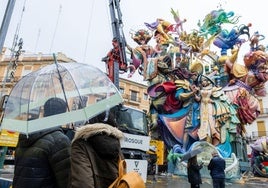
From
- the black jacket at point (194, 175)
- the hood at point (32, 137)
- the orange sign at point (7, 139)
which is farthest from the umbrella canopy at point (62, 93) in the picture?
the orange sign at point (7, 139)

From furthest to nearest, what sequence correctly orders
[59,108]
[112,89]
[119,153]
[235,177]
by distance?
[235,177]
[112,89]
[59,108]
[119,153]

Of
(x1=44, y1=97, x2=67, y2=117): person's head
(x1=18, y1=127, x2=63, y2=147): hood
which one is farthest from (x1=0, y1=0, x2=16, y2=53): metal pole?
(x1=18, y1=127, x2=63, y2=147): hood

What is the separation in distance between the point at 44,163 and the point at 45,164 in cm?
1

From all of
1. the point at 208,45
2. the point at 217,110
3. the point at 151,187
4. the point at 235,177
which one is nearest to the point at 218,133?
the point at 217,110

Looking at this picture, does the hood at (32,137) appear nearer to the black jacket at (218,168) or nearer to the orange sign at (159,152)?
the black jacket at (218,168)

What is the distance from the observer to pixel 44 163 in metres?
2.19

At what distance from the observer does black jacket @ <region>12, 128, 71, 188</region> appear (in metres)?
2.15

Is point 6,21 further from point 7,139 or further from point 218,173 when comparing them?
point 218,173

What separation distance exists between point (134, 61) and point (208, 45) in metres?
6.98

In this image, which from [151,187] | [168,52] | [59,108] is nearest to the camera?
[59,108]

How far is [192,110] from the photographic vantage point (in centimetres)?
1941

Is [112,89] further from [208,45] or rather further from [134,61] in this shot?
[208,45]

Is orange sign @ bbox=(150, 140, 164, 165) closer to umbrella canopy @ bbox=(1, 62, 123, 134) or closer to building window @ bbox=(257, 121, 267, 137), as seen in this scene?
umbrella canopy @ bbox=(1, 62, 123, 134)

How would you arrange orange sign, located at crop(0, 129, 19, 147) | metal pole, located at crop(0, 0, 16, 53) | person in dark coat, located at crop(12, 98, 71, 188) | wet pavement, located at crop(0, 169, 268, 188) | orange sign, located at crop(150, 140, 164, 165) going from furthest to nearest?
orange sign, located at crop(150, 140, 164, 165) < wet pavement, located at crop(0, 169, 268, 188) < orange sign, located at crop(0, 129, 19, 147) < metal pole, located at crop(0, 0, 16, 53) < person in dark coat, located at crop(12, 98, 71, 188)
